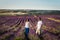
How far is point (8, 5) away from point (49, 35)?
648 millimetres

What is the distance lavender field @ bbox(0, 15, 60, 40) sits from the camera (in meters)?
1.38

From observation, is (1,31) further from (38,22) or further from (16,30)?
(38,22)

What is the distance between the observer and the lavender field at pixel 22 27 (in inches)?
54.4

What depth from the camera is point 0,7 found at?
4.74 ft

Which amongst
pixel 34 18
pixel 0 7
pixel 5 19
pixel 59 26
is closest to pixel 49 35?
pixel 59 26

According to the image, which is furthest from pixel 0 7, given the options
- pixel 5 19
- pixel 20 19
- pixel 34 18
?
pixel 34 18

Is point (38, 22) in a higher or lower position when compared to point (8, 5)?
lower

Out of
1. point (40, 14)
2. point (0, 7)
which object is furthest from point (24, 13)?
point (0, 7)

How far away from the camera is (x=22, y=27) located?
1395 millimetres

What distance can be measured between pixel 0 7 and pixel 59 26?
2.60 feet

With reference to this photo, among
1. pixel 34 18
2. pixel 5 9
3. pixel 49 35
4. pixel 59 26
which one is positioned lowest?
pixel 49 35

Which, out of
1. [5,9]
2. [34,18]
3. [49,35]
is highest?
[5,9]

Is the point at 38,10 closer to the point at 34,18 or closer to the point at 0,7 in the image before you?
the point at 34,18

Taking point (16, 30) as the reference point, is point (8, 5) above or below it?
above
